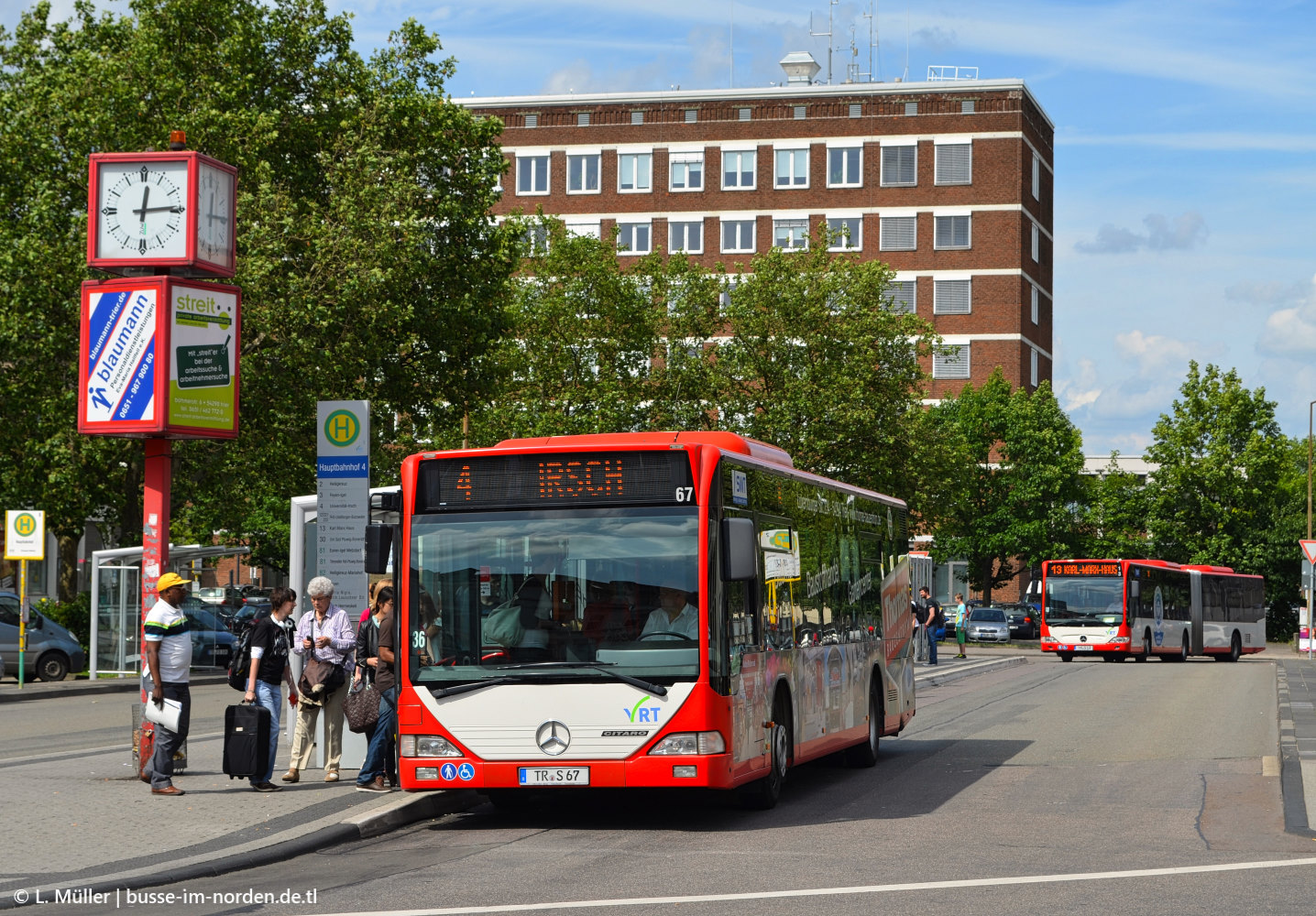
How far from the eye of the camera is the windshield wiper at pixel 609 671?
11984 millimetres

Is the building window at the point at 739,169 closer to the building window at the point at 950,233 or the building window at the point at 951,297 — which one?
the building window at the point at 950,233

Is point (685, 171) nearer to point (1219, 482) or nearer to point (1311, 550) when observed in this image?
point (1219, 482)

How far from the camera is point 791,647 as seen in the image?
1425 cm

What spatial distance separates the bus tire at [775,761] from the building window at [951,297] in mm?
66942

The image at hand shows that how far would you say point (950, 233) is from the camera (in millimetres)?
79562

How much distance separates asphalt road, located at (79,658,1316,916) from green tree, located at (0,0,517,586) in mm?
18311

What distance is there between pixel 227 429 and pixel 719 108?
67464 mm

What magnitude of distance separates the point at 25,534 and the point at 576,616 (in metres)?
20.1

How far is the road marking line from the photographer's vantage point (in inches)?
341

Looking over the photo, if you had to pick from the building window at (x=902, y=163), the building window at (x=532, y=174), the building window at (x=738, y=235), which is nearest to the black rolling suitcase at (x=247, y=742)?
the building window at (x=738, y=235)

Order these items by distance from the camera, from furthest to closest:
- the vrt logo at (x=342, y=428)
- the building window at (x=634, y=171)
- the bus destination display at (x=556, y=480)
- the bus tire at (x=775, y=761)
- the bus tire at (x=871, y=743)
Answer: the building window at (x=634, y=171), the bus tire at (x=871, y=743), the vrt logo at (x=342, y=428), the bus tire at (x=775, y=761), the bus destination display at (x=556, y=480)

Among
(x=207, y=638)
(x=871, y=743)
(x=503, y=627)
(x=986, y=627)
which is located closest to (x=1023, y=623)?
(x=986, y=627)

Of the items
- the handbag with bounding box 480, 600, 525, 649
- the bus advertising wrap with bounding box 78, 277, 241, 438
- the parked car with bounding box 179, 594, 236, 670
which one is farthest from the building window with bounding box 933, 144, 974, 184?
the handbag with bounding box 480, 600, 525, 649

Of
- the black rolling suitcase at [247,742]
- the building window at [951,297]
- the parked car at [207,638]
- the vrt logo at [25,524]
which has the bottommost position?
the parked car at [207,638]
